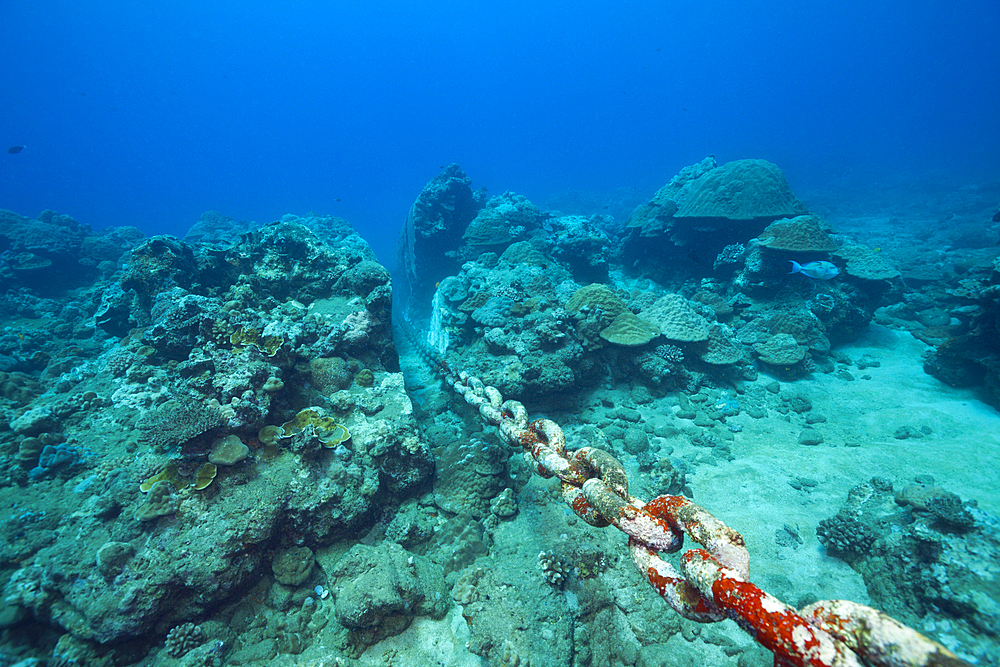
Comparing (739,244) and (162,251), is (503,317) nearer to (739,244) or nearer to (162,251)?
(162,251)

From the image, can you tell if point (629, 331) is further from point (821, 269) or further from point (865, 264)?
point (865, 264)

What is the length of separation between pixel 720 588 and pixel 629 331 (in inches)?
242

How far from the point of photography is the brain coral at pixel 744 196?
35.3 feet

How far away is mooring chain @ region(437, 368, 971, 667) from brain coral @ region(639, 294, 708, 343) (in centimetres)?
572

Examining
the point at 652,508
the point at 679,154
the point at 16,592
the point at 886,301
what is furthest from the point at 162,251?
the point at 679,154

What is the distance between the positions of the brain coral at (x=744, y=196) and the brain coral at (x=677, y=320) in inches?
195

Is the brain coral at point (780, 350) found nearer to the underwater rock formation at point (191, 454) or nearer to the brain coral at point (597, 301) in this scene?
the brain coral at point (597, 301)

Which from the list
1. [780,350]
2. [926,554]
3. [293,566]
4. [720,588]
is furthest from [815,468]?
[293,566]

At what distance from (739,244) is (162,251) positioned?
14.8 metres

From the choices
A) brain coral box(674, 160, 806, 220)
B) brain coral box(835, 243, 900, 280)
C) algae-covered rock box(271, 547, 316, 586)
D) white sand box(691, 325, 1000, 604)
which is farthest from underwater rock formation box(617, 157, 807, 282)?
algae-covered rock box(271, 547, 316, 586)

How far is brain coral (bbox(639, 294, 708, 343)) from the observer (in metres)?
7.72

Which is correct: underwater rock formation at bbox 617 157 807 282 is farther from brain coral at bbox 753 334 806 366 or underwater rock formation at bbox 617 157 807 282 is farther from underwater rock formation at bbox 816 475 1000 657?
underwater rock formation at bbox 816 475 1000 657

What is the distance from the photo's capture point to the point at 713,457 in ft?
19.6

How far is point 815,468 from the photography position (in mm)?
5520
